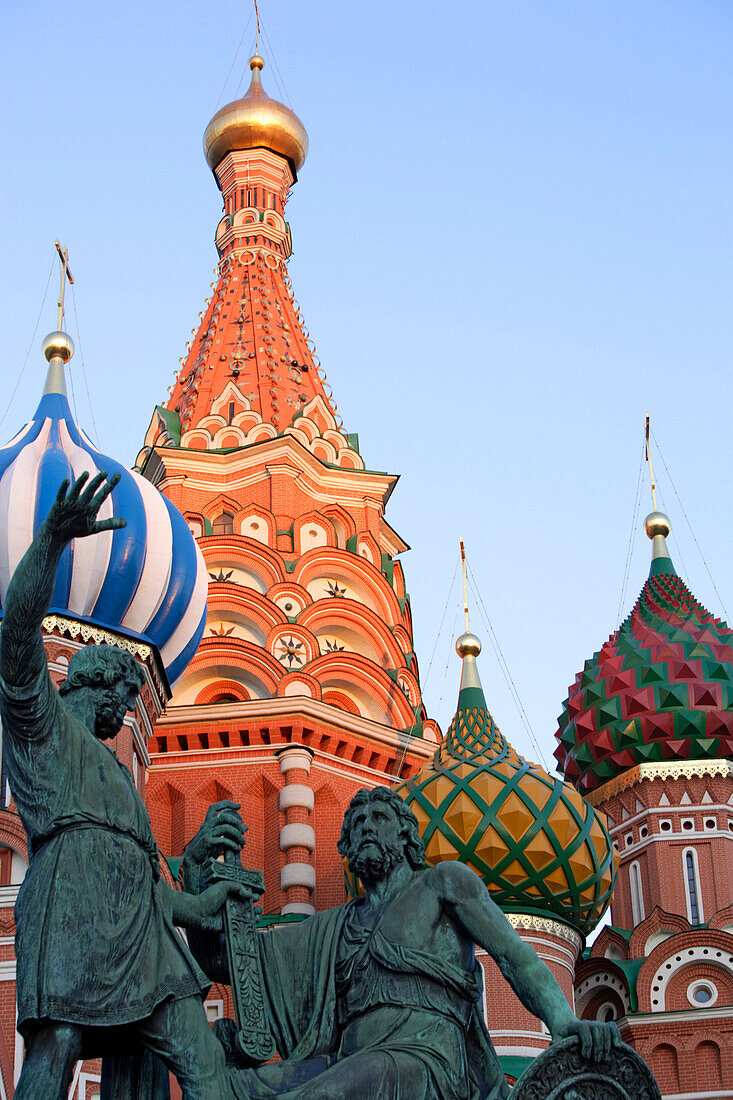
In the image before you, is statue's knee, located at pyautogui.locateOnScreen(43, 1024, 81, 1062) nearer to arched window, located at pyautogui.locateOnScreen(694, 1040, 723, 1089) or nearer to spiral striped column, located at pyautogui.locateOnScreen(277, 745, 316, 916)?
spiral striped column, located at pyautogui.locateOnScreen(277, 745, 316, 916)

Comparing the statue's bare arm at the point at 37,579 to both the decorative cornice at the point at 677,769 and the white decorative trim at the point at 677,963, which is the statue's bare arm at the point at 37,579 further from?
the decorative cornice at the point at 677,769

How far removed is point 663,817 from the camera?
23.3 meters

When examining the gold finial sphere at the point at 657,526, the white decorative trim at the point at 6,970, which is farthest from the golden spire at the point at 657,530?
the white decorative trim at the point at 6,970

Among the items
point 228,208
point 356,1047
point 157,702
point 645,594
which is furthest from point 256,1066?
point 228,208

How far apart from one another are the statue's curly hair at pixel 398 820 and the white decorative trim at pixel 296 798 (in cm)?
1642

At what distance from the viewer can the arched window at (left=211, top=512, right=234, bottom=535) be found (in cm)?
2452

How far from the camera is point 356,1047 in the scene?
429 centimetres

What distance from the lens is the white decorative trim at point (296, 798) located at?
68.8 feet

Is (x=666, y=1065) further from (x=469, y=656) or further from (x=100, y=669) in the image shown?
(x=100, y=669)

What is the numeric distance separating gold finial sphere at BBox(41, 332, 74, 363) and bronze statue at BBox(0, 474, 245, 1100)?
16.9 m

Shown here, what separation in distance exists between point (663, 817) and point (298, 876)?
5487 millimetres

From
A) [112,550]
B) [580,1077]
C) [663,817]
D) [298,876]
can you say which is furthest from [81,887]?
[663,817]

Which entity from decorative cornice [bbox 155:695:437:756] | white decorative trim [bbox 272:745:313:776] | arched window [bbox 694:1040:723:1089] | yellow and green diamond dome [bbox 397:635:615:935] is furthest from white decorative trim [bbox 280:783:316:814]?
arched window [bbox 694:1040:723:1089]

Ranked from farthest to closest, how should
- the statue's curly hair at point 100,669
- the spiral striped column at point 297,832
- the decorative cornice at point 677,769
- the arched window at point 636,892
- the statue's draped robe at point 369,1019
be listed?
the decorative cornice at point 677,769, the arched window at point 636,892, the spiral striped column at point 297,832, the statue's curly hair at point 100,669, the statue's draped robe at point 369,1019
